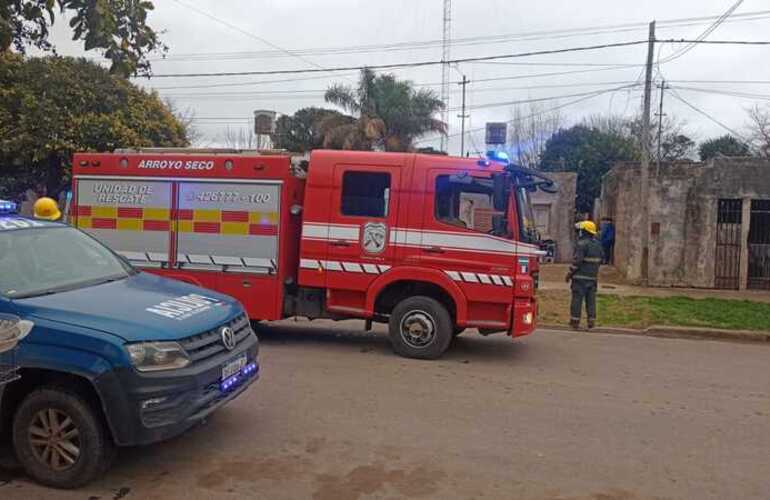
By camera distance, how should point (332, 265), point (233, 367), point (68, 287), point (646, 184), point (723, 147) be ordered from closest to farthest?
point (68, 287) → point (233, 367) → point (332, 265) → point (646, 184) → point (723, 147)

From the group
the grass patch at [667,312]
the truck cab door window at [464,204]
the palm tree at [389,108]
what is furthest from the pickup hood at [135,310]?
the palm tree at [389,108]

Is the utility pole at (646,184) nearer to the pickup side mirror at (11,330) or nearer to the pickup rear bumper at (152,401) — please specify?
the pickup rear bumper at (152,401)

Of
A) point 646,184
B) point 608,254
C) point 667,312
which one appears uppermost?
point 646,184

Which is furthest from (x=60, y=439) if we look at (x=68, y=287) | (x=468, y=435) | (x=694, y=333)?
(x=694, y=333)

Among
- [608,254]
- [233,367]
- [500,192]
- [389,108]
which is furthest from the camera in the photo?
[389,108]

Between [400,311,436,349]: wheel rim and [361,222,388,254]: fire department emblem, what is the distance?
2.74 feet

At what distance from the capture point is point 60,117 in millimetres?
18469

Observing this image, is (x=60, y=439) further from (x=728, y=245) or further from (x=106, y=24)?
(x=728, y=245)

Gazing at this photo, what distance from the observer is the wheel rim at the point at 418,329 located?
7.72 m

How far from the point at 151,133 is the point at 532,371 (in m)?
16.4

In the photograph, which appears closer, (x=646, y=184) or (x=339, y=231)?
(x=339, y=231)

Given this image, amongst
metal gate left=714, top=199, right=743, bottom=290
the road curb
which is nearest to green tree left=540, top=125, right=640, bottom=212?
metal gate left=714, top=199, right=743, bottom=290

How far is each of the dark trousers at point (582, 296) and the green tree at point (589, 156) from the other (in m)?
18.3

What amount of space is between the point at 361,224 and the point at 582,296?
4202 millimetres
